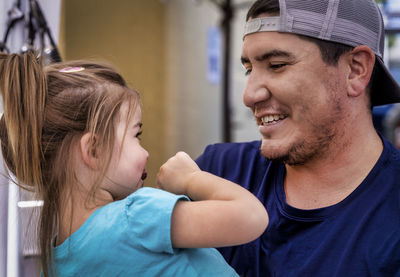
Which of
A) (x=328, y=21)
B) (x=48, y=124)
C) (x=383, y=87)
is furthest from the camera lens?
(x=383, y=87)

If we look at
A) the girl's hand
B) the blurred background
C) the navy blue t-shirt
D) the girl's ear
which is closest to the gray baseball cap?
the navy blue t-shirt

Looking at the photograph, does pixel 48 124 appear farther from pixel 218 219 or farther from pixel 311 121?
pixel 311 121

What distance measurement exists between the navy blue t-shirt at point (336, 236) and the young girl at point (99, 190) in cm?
20

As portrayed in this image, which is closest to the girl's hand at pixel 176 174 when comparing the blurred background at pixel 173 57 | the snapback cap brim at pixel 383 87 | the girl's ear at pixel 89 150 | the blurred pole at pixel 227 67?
the girl's ear at pixel 89 150

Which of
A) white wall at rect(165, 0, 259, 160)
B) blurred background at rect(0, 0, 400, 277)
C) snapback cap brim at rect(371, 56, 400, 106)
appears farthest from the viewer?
white wall at rect(165, 0, 259, 160)

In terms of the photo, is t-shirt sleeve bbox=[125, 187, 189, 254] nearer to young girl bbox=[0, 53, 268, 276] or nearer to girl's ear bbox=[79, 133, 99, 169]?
young girl bbox=[0, 53, 268, 276]

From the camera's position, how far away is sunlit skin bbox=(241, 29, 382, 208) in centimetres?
167

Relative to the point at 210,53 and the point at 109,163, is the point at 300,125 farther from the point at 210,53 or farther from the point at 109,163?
the point at 210,53

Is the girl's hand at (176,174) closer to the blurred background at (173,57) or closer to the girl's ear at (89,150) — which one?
the girl's ear at (89,150)

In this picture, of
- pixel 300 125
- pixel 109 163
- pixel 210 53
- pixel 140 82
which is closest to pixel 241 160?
pixel 300 125

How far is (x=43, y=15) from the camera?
6.22 feet

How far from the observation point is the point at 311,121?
5.56 ft

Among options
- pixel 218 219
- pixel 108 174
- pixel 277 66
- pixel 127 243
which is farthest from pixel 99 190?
pixel 277 66

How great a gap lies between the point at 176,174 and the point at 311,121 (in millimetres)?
509
